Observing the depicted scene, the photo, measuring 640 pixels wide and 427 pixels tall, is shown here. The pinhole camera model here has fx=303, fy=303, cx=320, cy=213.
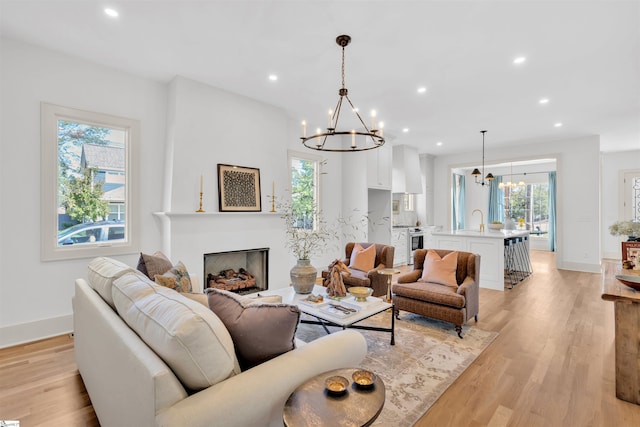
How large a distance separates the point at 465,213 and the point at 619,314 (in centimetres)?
946

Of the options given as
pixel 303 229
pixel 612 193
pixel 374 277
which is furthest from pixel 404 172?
pixel 612 193

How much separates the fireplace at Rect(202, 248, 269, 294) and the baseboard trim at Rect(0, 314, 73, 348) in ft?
4.86

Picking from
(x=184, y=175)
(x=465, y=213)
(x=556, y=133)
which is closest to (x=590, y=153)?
(x=556, y=133)

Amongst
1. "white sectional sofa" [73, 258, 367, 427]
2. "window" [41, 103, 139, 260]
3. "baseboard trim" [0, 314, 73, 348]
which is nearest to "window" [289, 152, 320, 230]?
"window" [41, 103, 139, 260]

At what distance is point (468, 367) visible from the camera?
8.49ft

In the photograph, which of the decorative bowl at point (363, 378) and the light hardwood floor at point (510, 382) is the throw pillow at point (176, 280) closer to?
the light hardwood floor at point (510, 382)

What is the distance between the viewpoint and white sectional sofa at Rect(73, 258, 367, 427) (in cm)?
105

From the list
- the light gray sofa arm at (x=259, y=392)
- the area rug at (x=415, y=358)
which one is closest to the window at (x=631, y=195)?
the area rug at (x=415, y=358)

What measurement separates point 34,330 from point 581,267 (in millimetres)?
9391

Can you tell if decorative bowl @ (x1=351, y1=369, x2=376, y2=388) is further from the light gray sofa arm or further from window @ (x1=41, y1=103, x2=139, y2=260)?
window @ (x1=41, y1=103, x2=139, y2=260)

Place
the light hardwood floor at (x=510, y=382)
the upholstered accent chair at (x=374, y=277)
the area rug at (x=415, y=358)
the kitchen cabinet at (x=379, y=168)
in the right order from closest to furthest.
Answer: the light hardwood floor at (x=510, y=382), the area rug at (x=415, y=358), the upholstered accent chair at (x=374, y=277), the kitchen cabinet at (x=379, y=168)

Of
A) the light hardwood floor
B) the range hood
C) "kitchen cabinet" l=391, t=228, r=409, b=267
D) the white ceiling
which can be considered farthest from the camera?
the range hood

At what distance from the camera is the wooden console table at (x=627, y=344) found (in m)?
2.09

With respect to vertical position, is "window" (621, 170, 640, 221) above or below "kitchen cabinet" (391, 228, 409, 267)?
above
